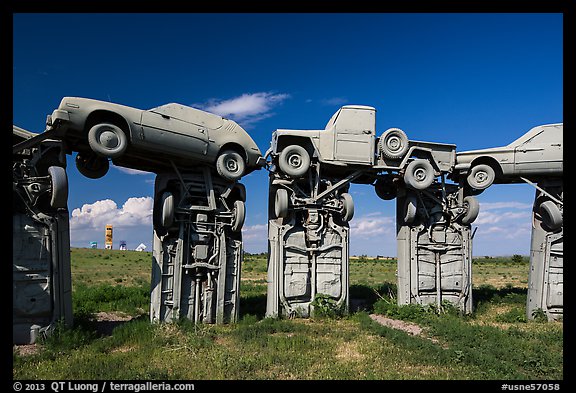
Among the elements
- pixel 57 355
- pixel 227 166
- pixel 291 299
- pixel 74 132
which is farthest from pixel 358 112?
pixel 57 355

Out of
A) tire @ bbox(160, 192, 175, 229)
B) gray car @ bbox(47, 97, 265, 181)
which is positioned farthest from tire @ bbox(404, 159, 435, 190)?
tire @ bbox(160, 192, 175, 229)

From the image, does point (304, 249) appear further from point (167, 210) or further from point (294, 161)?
point (167, 210)

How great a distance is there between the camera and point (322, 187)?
1572cm

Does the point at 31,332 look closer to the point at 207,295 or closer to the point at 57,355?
the point at 57,355

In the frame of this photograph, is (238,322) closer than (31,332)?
No

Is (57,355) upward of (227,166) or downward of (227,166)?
downward

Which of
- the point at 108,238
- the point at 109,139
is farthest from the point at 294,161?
the point at 108,238

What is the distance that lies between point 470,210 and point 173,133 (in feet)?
38.4

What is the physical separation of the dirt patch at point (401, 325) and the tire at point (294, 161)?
241 inches

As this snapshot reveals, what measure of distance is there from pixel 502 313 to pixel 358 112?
10133mm

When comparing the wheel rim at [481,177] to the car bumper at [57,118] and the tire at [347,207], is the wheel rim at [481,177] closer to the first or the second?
the tire at [347,207]

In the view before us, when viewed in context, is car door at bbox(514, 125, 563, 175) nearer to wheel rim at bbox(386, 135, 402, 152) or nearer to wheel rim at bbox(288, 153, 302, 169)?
wheel rim at bbox(386, 135, 402, 152)

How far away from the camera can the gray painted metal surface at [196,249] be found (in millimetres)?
12734

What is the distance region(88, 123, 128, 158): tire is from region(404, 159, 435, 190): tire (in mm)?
10243
